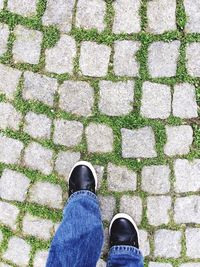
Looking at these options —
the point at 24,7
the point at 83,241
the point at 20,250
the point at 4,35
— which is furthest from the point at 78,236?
the point at 24,7

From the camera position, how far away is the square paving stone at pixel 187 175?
11.5 feet

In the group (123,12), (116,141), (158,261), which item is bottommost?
(158,261)

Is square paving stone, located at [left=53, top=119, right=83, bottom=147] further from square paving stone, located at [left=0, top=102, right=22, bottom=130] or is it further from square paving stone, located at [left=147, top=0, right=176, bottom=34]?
square paving stone, located at [left=147, top=0, right=176, bottom=34]

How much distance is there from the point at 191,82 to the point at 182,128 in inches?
12.5

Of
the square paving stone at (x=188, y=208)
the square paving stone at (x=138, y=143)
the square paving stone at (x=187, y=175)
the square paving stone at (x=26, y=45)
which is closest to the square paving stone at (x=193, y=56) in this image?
the square paving stone at (x=138, y=143)

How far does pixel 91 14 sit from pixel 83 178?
1124 millimetres

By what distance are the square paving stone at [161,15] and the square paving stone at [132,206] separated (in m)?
1.16

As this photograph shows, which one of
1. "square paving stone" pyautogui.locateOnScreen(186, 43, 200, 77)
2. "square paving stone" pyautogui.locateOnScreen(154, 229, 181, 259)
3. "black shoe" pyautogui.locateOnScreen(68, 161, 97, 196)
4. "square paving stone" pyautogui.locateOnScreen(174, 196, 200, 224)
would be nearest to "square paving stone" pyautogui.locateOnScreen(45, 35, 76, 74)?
"black shoe" pyautogui.locateOnScreen(68, 161, 97, 196)

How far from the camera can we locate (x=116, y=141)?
3.51 m

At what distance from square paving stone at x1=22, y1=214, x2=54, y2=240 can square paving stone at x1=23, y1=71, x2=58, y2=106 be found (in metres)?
0.83

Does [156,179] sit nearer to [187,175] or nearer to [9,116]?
[187,175]

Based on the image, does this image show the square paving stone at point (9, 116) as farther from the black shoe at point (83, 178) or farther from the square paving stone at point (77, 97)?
the black shoe at point (83, 178)

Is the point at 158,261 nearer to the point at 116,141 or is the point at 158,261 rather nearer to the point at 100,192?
the point at 100,192

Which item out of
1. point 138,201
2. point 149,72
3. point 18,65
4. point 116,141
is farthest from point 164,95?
point 18,65
